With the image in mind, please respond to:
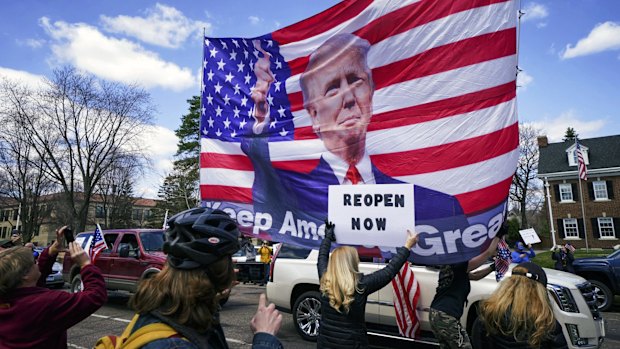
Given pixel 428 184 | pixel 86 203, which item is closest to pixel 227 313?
pixel 428 184

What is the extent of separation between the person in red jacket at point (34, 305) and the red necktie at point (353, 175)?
6.92 ft

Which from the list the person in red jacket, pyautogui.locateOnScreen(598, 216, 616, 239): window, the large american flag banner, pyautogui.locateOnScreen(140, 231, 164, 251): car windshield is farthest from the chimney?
the person in red jacket

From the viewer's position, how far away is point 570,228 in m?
36.5

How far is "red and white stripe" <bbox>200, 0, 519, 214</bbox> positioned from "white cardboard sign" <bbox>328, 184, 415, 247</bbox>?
Result: 196 mm

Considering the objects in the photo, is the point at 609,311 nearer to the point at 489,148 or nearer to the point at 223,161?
the point at 489,148

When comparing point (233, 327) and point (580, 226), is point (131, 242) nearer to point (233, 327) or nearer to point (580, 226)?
point (233, 327)

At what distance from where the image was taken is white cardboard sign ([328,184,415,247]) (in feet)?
10.9

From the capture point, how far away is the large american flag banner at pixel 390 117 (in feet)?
10.3

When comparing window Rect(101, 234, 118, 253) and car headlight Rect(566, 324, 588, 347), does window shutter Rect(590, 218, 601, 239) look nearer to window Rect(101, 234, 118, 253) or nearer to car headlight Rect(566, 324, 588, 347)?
car headlight Rect(566, 324, 588, 347)

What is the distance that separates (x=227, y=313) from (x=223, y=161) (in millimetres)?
6654

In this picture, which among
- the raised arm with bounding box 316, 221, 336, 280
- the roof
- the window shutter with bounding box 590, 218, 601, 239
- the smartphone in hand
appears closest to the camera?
the smartphone in hand

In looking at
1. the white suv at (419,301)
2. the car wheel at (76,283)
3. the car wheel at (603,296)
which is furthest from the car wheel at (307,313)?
the car wheel at (603,296)

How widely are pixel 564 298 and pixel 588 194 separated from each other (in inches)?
1435

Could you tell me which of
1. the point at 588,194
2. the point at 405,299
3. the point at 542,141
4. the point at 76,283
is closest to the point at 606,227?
the point at 588,194
